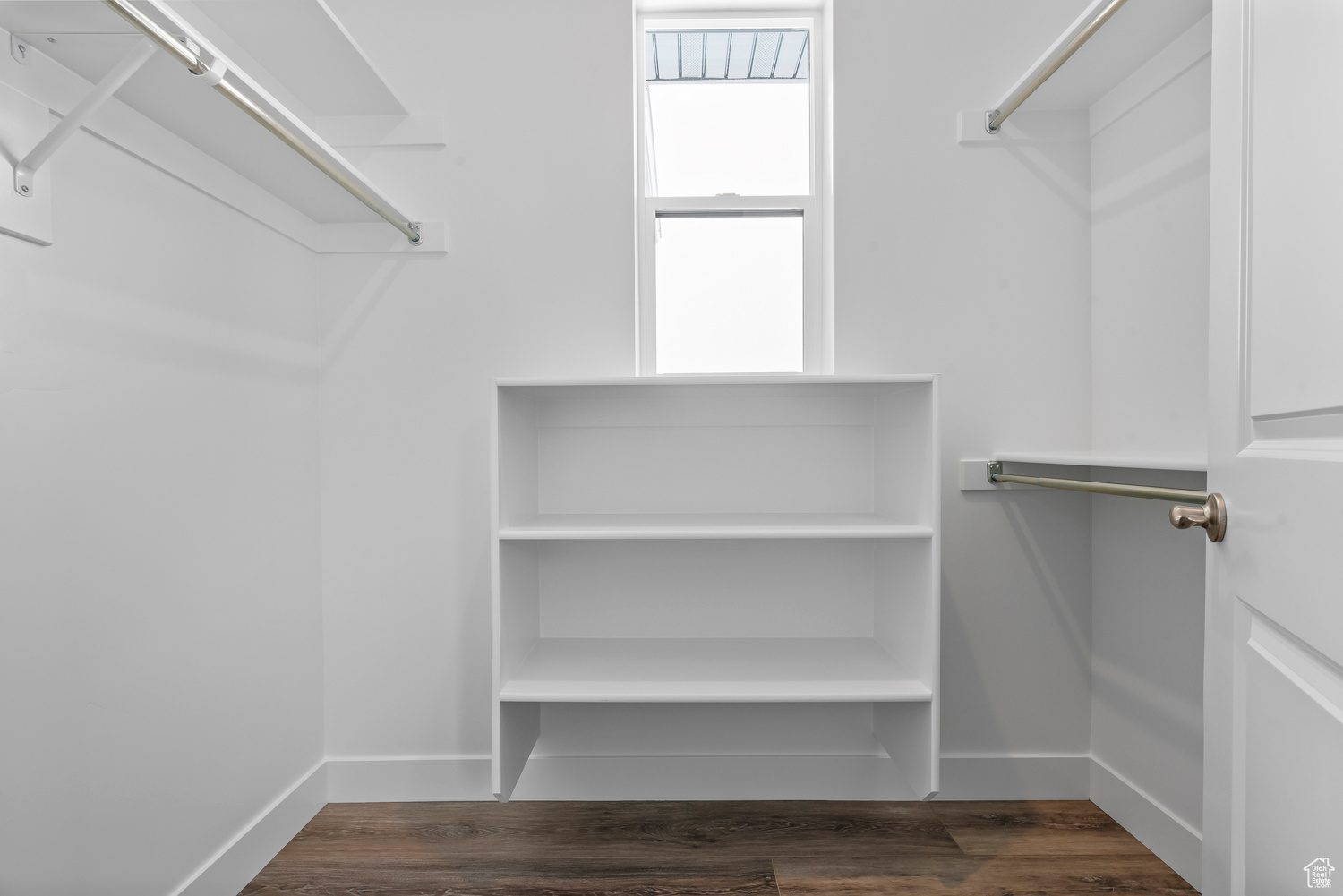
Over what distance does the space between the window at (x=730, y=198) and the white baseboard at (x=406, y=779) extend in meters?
1.25

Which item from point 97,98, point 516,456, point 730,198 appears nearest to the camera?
point 97,98

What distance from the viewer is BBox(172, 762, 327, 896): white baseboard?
143 centimetres

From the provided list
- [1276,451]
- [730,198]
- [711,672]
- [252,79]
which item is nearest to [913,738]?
[711,672]

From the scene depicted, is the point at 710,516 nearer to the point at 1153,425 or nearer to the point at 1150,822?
the point at 1153,425

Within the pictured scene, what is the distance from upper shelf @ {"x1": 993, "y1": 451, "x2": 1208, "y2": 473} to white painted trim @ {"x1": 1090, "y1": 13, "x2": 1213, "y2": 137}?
826 millimetres

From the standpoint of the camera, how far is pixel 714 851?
167 centimetres

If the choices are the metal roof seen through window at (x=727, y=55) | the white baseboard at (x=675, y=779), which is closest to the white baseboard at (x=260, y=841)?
the white baseboard at (x=675, y=779)

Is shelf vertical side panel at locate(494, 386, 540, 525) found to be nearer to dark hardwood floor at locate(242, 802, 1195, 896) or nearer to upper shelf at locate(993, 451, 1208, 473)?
dark hardwood floor at locate(242, 802, 1195, 896)

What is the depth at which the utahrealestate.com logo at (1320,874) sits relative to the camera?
0.66 metres

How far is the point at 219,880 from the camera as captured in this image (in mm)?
1470

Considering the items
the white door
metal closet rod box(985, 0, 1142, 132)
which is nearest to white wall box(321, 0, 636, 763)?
metal closet rod box(985, 0, 1142, 132)

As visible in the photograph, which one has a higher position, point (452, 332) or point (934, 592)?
point (452, 332)

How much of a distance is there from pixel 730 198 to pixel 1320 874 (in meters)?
1.82

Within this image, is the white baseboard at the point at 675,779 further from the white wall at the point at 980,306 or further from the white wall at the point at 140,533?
the white wall at the point at 140,533
